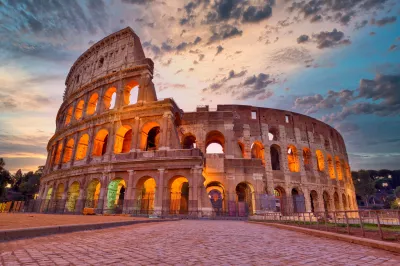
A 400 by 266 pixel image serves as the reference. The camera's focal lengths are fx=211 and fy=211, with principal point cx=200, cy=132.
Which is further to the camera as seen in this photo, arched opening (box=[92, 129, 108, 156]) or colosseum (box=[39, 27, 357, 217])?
arched opening (box=[92, 129, 108, 156])

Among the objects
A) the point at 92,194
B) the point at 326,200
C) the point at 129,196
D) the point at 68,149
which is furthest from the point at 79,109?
the point at 326,200

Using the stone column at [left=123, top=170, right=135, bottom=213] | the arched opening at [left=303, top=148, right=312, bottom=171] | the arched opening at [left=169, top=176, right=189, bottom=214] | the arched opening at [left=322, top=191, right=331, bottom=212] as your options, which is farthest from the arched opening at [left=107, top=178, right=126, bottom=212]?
the arched opening at [left=322, top=191, right=331, bottom=212]

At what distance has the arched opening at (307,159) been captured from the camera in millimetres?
26109

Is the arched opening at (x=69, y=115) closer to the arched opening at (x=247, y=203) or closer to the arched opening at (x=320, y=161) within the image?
the arched opening at (x=247, y=203)

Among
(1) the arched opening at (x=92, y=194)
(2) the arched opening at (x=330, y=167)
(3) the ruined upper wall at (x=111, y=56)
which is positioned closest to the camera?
(1) the arched opening at (x=92, y=194)

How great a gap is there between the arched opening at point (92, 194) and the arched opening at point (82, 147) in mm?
4114

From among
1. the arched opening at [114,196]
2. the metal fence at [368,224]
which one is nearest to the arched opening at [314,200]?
the metal fence at [368,224]

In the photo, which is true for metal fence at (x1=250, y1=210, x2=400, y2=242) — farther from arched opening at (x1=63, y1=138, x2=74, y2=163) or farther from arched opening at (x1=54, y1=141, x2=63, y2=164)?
arched opening at (x1=54, y1=141, x2=63, y2=164)

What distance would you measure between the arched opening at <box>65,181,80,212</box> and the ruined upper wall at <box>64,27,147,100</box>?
12.5m

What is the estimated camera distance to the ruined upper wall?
78.1 feet


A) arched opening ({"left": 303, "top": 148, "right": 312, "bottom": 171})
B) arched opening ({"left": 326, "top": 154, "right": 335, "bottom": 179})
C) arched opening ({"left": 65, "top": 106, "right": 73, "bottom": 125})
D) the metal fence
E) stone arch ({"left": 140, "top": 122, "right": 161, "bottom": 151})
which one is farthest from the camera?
arched opening ({"left": 326, "top": 154, "right": 335, "bottom": 179})

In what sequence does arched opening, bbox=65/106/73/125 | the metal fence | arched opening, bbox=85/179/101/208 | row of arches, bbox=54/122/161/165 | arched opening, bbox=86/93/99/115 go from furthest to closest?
arched opening, bbox=65/106/73/125 → arched opening, bbox=86/93/99/115 → row of arches, bbox=54/122/161/165 → arched opening, bbox=85/179/101/208 → the metal fence

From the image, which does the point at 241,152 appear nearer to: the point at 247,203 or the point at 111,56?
the point at 247,203

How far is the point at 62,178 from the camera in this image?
22203mm
